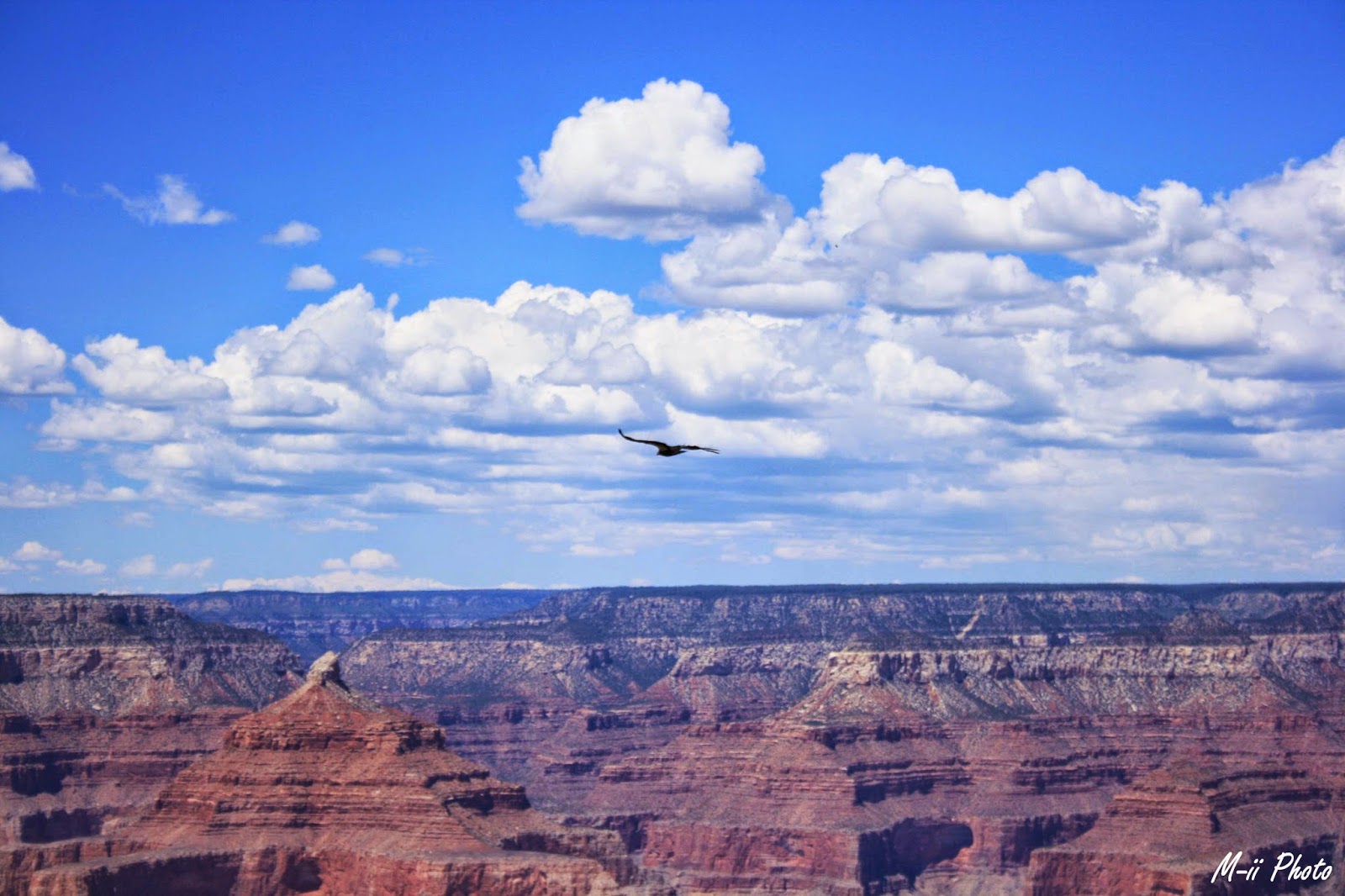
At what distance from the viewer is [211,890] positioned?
19475cm

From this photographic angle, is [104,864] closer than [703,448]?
No

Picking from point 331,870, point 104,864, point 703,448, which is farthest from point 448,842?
point 703,448

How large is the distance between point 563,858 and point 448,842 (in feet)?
31.2

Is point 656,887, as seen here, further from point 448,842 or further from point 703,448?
point 703,448

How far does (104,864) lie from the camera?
188375mm

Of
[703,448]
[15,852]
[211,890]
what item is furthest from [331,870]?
[703,448]

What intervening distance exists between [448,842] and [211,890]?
17.4m

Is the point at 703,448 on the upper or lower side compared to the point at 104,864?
upper

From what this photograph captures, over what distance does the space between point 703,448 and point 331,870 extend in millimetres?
127101

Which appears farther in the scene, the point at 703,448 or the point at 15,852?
the point at 15,852

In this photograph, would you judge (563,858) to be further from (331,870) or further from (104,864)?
(104,864)

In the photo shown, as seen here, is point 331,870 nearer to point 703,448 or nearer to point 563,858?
point 563,858

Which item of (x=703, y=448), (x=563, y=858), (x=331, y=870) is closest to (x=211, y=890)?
(x=331, y=870)

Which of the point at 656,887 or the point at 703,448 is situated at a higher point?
the point at 703,448
